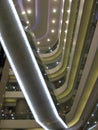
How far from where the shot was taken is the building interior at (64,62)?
25.0ft

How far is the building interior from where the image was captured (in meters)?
7.61

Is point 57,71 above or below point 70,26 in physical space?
below

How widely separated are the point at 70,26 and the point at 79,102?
14.6 ft

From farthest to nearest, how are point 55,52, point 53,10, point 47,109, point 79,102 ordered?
point 55,52 → point 53,10 → point 79,102 → point 47,109

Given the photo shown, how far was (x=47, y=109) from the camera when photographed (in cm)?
670

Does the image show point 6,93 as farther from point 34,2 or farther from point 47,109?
point 47,109

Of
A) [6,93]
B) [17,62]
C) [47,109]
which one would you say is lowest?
[6,93]

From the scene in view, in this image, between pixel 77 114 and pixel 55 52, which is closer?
pixel 77 114

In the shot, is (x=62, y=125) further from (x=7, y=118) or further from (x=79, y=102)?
(x=7, y=118)

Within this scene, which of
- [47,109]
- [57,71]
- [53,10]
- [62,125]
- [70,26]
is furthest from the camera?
[57,71]

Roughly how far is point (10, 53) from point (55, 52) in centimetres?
1459

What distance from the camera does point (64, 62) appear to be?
53.3 feet

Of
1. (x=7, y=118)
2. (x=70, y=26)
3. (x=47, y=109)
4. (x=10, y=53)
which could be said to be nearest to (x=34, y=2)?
(x=70, y=26)

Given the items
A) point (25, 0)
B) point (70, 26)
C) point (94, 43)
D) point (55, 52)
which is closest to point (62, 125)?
point (94, 43)
